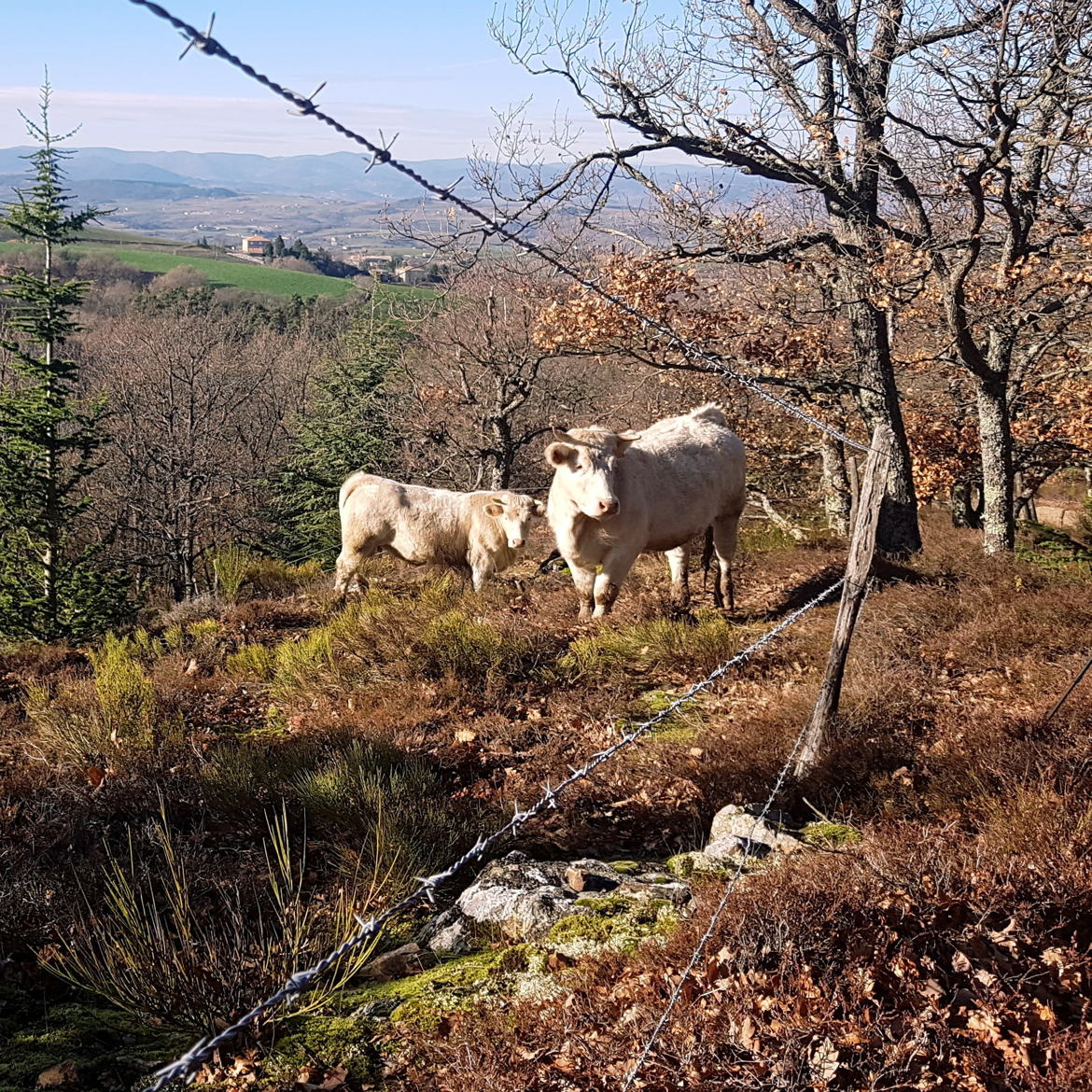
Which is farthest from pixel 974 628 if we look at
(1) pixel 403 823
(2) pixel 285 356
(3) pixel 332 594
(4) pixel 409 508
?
(2) pixel 285 356

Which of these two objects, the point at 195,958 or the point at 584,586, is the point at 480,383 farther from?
the point at 195,958

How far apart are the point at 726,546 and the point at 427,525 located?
13.3 ft

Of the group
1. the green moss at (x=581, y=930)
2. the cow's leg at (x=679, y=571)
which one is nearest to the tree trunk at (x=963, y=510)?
the cow's leg at (x=679, y=571)

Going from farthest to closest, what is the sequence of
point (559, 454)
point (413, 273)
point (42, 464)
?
point (413, 273) < point (42, 464) < point (559, 454)

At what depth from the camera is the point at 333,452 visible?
92.2 feet

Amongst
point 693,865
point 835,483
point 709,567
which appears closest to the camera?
point 693,865

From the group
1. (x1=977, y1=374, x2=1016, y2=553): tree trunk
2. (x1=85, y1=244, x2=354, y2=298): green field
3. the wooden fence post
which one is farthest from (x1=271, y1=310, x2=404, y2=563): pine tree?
(x1=85, y1=244, x2=354, y2=298): green field

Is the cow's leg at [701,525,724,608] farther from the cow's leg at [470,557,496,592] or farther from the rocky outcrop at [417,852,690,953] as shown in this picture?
the rocky outcrop at [417,852,690,953]

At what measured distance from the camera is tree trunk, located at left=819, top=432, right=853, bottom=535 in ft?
51.8

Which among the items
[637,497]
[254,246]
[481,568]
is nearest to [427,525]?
[481,568]

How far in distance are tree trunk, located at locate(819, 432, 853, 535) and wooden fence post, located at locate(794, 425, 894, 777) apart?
409 inches

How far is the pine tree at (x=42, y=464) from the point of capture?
16984mm

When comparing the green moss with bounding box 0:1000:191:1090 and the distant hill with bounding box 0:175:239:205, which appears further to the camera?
the distant hill with bounding box 0:175:239:205

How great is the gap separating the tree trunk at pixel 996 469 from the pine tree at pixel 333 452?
1853 cm
